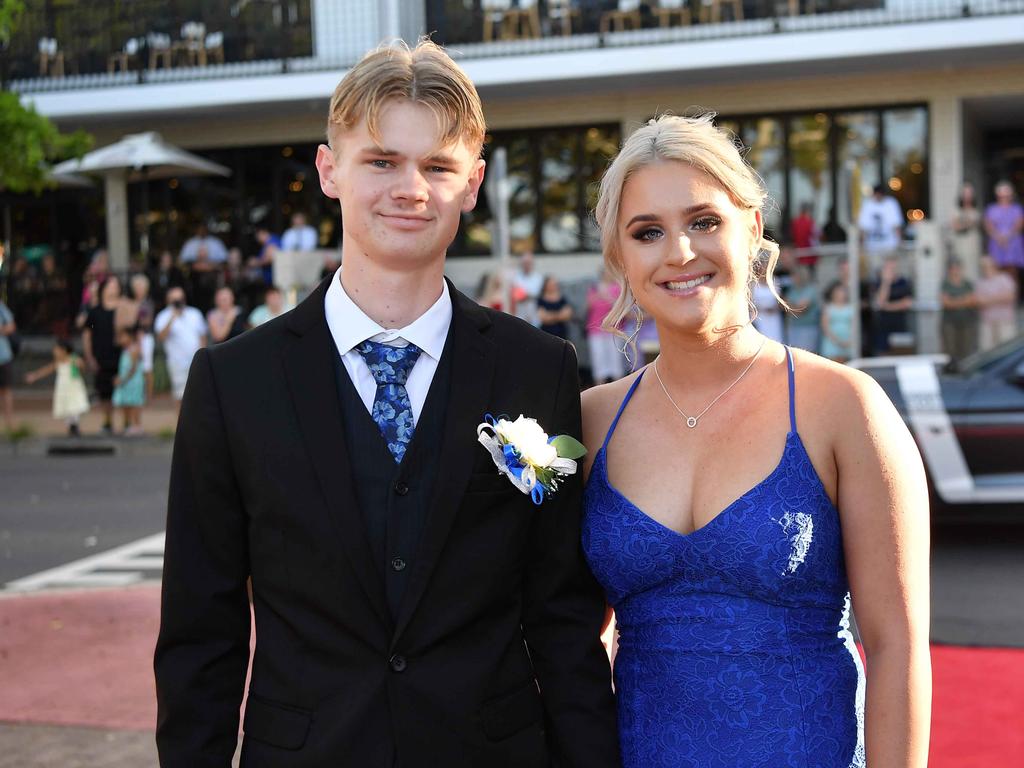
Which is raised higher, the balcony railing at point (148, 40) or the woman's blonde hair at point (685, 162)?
the balcony railing at point (148, 40)

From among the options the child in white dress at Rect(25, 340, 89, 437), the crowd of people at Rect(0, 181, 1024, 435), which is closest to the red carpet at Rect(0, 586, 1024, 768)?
the crowd of people at Rect(0, 181, 1024, 435)

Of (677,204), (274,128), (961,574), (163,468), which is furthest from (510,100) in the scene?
(677,204)

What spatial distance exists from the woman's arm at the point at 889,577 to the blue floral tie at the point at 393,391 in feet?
3.09

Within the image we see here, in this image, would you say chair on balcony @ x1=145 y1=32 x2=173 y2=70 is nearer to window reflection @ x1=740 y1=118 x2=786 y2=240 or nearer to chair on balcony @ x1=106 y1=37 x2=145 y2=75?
chair on balcony @ x1=106 y1=37 x2=145 y2=75

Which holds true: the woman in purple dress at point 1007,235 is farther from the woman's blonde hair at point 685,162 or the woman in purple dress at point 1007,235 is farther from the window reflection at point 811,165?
the woman's blonde hair at point 685,162

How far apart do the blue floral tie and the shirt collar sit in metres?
0.02

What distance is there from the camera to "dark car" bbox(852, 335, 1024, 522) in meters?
8.45

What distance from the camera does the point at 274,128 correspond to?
77.9 ft

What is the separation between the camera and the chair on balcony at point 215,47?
23.0 meters

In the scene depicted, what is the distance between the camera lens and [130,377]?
16.2 m

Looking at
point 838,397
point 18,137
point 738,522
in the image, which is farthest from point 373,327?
point 18,137

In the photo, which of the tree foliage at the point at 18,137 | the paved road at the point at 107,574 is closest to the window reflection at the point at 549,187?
the tree foliage at the point at 18,137

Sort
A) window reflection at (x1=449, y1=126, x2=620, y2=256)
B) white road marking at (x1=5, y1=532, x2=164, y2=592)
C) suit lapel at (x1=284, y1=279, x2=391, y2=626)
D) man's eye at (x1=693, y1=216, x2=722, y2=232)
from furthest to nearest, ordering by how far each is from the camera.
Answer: window reflection at (x1=449, y1=126, x2=620, y2=256), white road marking at (x1=5, y1=532, x2=164, y2=592), man's eye at (x1=693, y1=216, x2=722, y2=232), suit lapel at (x1=284, y1=279, x2=391, y2=626)

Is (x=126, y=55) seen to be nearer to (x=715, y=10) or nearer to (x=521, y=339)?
(x=715, y=10)
